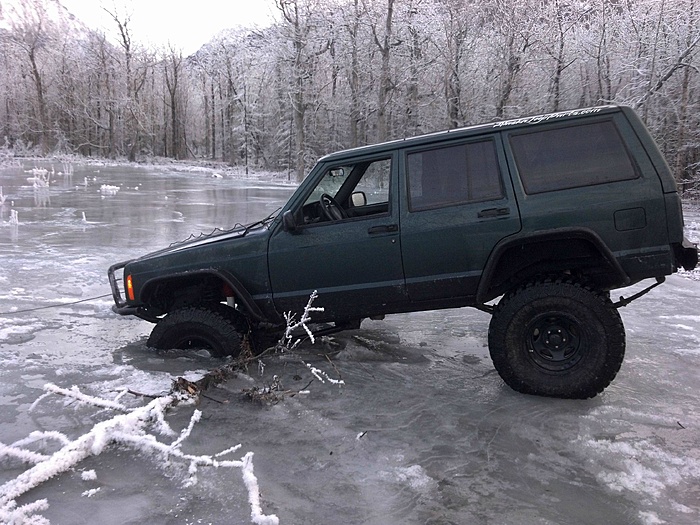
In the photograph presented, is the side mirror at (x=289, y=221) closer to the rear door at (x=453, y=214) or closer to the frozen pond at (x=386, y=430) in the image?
the frozen pond at (x=386, y=430)

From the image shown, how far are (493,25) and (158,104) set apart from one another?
6476 cm

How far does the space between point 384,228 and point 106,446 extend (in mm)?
2594

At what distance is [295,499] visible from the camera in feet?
9.70

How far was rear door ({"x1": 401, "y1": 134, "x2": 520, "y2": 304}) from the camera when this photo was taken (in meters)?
4.19

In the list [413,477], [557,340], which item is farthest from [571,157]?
[413,477]

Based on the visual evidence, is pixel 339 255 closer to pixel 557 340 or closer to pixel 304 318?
pixel 304 318

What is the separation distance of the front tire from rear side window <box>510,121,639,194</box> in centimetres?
81

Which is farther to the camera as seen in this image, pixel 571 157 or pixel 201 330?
pixel 201 330

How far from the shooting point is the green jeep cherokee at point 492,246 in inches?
155

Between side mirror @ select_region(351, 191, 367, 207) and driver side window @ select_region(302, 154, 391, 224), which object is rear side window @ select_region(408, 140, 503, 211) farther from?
side mirror @ select_region(351, 191, 367, 207)

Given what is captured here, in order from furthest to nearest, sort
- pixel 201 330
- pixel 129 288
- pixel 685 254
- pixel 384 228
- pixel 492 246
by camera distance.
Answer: pixel 129 288 → pixel 201 330 → pixel 384 228 → pixel 492 246 → pixel 685 254

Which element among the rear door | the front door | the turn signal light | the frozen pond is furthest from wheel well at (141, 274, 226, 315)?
the rear door

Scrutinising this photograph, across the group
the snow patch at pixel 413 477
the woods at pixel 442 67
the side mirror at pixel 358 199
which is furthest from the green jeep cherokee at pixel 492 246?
the woods at pixel 442 67

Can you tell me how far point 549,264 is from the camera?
431cm
